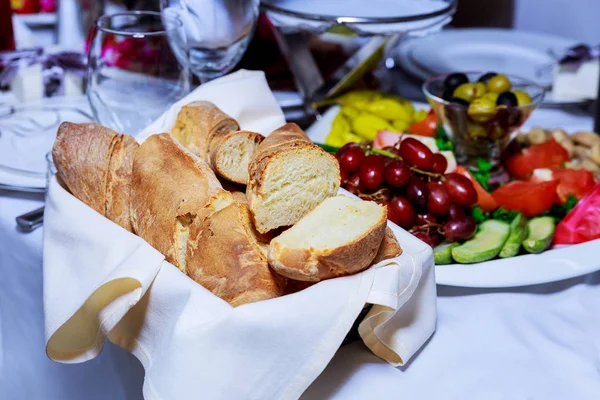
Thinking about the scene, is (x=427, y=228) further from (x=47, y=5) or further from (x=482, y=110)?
(x=47, y=5)

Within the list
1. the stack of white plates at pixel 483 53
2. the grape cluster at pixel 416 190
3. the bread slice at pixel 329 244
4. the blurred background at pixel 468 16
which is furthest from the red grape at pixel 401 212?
the blurred background at pixel 468 16

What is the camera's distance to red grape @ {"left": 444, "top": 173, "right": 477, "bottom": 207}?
0.84 m

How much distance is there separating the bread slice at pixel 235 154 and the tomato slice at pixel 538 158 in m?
0.50

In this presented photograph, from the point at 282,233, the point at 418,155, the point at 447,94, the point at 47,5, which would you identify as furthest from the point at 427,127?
the point at 47,5

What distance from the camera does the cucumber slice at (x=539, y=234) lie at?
0.80 metres

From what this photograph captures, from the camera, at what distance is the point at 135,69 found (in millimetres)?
1003

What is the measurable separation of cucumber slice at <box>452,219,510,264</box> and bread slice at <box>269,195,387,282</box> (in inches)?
8.9

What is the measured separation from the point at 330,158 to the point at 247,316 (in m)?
0.18

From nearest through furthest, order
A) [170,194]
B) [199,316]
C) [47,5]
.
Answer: [199,316]
[170,194]
[47,5]

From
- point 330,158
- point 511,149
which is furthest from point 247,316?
point 511,149

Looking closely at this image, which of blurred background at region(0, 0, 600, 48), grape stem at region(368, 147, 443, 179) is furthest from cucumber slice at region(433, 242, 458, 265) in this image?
blurred background at region(0, 0, 600, 48)

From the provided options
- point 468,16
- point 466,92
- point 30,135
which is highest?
point 466,92

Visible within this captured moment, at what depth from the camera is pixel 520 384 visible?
0.64 metres

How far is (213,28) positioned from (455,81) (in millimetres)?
390
